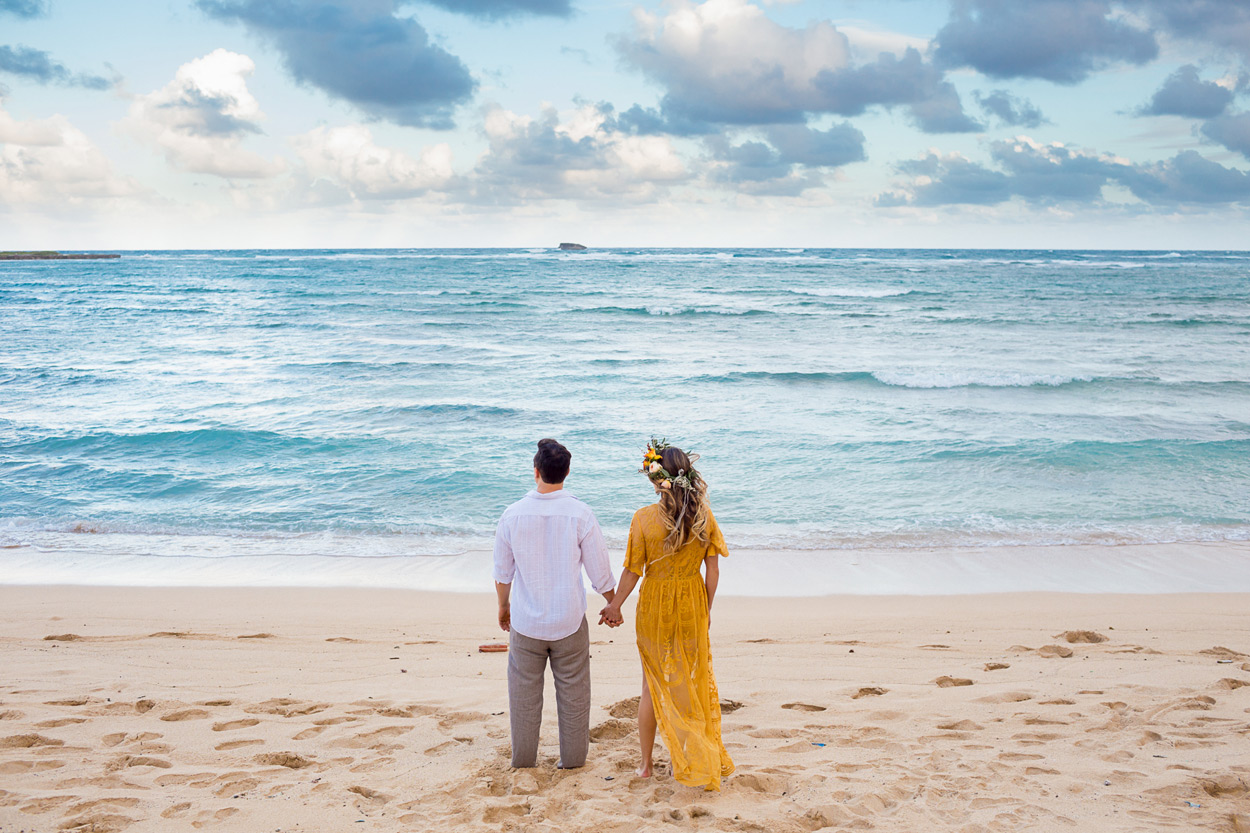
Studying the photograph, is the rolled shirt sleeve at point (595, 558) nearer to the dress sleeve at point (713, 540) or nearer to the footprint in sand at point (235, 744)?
the dress sleeve at point (713, 540)

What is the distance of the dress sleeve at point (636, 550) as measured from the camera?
3758mm

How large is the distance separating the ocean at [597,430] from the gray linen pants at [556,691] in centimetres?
445

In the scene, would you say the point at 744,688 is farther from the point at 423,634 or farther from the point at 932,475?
the point at 932,475

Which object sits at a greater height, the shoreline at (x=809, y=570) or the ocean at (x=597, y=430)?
the ocean at (x=597, y=430)

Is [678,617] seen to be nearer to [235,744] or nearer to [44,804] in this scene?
[235,744]

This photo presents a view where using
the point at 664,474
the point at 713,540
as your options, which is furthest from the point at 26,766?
the point at 713,540

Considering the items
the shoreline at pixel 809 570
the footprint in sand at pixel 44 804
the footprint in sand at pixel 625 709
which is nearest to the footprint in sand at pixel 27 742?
the footprint in sand at pixel 44 804

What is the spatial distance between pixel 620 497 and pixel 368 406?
25.9ft

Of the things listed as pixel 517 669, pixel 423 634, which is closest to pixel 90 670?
pixel 423 634

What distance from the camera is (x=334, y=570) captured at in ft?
26.7

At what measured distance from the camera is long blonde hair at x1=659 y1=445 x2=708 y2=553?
3629mm

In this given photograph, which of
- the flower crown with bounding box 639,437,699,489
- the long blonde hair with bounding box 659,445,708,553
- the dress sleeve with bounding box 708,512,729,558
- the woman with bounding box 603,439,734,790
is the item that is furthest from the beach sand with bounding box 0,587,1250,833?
the flower crown with bounding box 639,437,699,489

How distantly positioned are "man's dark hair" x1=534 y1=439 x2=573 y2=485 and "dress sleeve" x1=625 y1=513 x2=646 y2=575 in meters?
0.47

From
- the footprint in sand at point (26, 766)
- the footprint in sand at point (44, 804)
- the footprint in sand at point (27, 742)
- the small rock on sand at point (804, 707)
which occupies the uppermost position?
the footprint in sand at point (44, 804)
